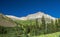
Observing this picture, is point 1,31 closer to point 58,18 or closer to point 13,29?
point 13,29

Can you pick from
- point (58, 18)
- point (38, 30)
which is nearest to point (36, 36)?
point (38, 30)

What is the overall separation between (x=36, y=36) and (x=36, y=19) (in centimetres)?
85

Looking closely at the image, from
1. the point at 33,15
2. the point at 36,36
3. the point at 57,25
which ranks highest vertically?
the point at 33,15

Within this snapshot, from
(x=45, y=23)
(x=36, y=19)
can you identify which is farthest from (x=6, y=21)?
(x=45, y=23)

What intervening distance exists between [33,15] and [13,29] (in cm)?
115

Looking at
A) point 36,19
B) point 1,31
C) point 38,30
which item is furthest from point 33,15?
point 1,31

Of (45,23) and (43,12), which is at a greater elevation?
(43,12)

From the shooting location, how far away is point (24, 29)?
670cm

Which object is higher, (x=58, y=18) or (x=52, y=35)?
(x=58, y=18)

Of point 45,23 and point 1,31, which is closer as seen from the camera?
point 1,31

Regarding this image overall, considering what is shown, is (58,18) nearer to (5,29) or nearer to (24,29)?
(24,29)

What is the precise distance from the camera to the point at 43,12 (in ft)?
22.4

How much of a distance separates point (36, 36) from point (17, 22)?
1.12 m

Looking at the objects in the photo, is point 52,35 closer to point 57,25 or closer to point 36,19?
point 57,25
